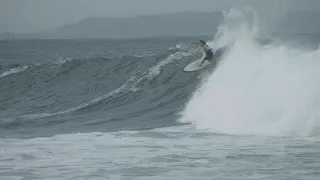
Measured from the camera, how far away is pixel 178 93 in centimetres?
1869

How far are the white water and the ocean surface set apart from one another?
0.12ft

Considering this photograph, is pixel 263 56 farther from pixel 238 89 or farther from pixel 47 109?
pixel 47 109

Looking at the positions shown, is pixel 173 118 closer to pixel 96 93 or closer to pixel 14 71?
pixel 96 93

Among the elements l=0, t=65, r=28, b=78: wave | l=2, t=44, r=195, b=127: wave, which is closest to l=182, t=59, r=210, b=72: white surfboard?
l=2, t=44, r=195, b=127: wave

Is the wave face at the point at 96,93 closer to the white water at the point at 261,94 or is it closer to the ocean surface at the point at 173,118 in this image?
the ocean surface at the point at 173,118

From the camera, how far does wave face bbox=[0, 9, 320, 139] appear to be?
13.4 metres

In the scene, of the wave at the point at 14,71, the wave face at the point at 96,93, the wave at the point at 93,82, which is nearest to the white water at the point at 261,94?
the wave face at the point at 96,93

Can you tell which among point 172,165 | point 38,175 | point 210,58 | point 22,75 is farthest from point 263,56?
point 22,75

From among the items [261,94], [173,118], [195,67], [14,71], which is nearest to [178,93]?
[195,67]

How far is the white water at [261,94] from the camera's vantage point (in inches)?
500

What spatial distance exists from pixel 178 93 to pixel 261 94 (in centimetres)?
477

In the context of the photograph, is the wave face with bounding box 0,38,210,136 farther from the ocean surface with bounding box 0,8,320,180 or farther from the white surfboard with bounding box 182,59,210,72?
the white surfboard with bounding box 182,59,210,72

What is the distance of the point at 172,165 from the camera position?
376 inches

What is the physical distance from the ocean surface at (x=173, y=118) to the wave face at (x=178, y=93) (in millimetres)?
36
